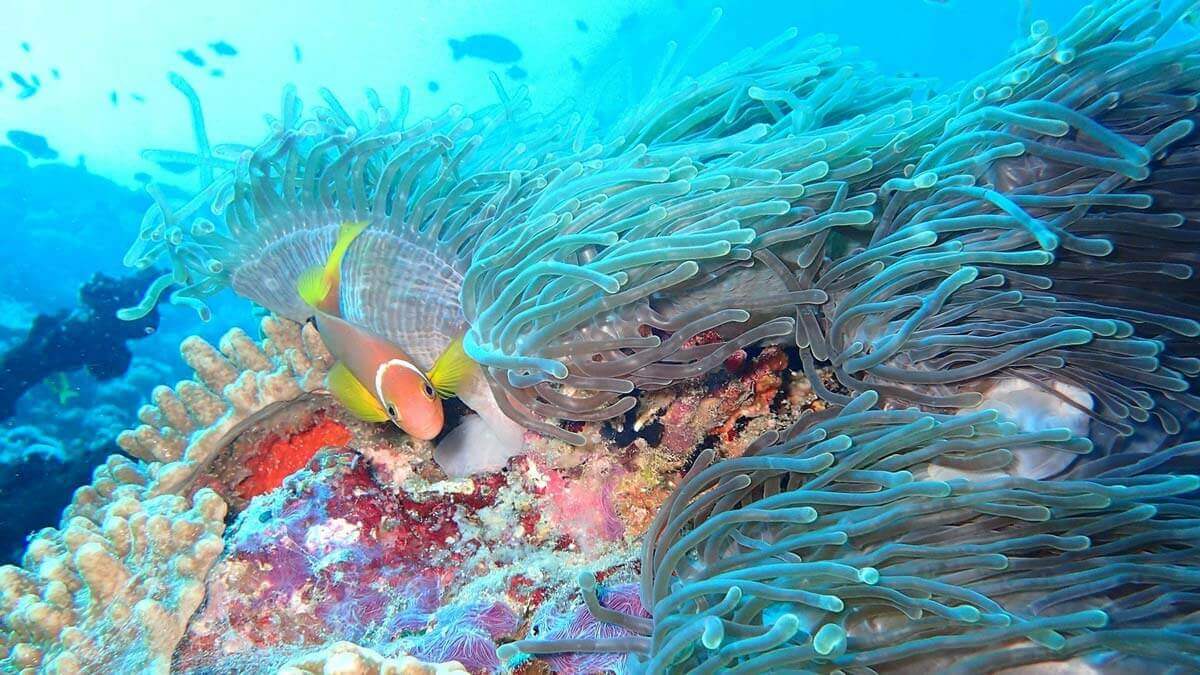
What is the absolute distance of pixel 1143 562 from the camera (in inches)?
71.2

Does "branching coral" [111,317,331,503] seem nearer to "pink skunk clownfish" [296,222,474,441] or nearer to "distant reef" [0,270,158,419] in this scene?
"pink skunk clownfish" [296,222,474,441]

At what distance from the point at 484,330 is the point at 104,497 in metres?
3.55

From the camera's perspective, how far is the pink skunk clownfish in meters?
2.45

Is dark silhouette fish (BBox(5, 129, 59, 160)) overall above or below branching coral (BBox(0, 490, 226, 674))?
above

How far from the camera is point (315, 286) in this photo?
3.24 metres

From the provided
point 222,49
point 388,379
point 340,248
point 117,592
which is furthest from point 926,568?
point 222,49

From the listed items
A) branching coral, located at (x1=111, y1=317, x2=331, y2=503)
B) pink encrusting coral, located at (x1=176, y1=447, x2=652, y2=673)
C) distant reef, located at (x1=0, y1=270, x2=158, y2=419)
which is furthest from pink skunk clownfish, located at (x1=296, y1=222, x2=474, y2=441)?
distant reef, located at (x1=0, y1=270, x2=158, y2=419)

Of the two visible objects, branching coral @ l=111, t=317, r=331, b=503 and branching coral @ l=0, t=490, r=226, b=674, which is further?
branching coral @ l=111, t=317, r=331, b=503

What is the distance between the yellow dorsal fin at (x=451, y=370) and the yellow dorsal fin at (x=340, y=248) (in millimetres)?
870

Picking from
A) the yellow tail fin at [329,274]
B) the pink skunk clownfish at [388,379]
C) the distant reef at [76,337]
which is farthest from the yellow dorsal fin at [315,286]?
the distant reef at [76,337]

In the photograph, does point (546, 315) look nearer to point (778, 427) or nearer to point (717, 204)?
point (717, 204)

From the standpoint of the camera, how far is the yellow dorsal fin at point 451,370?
2.63 m

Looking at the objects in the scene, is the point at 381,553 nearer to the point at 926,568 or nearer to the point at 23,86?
the point at 926,568

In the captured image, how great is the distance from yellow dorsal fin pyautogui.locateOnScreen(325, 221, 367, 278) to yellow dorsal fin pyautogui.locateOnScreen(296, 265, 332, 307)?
0.04m
